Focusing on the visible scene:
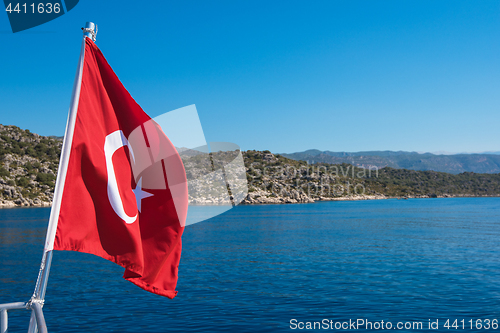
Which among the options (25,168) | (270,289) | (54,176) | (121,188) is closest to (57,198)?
(121,188)

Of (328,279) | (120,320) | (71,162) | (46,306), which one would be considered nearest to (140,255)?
(71,162)

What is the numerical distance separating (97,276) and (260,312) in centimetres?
1254

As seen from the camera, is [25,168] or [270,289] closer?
[270,289]

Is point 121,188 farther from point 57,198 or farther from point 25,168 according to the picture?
point 25,168

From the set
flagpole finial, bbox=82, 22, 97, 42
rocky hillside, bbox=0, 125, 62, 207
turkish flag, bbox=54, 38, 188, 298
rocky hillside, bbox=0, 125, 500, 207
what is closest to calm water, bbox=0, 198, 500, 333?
turkish flag, bbox=54, 38, 188, 298

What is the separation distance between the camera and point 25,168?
123m

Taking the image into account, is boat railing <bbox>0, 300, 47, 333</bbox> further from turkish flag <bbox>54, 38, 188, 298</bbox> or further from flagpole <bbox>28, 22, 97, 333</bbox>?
turkish flag <bbox>54, 38, 188, 298</bbox>

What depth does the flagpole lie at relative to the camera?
4.43 metres

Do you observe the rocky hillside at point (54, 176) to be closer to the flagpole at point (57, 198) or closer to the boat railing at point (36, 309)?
the flagpole at point (57, 198)

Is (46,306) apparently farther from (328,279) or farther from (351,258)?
(351,258)

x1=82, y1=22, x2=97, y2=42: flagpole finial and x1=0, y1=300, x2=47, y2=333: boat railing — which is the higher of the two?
x1=82, y1=22, x2=97, y2=42: flagpole finial

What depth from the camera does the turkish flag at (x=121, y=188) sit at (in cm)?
534

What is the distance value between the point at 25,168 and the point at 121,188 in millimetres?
137269

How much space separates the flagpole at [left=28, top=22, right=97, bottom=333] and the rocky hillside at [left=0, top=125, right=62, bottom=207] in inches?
4856
